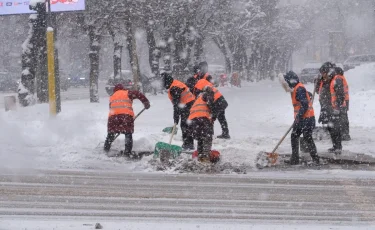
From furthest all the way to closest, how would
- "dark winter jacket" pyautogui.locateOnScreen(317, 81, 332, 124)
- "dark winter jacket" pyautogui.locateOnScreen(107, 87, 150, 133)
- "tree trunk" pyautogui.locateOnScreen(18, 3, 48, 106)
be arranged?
"tree trunk" pyautogui.locateOnScreen(18, 3, 48, 106), "dark winter jacket" pyautogui.locateOnScreen(317, 81, 332, 124), "dark winter jacket" pyautogui.locateOnScreen(107, 87, 150, 133)

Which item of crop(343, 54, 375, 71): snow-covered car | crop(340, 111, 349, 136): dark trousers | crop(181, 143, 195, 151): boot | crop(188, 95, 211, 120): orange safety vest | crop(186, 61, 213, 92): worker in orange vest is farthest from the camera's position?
crop(343, 54, 375, 71): snow-covered car

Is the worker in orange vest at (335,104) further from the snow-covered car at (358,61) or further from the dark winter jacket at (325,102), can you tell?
the snow-covered car at (358,61)

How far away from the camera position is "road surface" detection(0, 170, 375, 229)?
7.38 m

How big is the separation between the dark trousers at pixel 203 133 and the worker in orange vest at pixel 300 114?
1.53 m

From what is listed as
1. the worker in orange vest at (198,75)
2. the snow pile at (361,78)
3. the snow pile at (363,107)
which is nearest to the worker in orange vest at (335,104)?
the worker in orange vest at (198,75)

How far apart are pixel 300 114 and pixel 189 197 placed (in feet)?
12.0

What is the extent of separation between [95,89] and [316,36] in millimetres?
58010

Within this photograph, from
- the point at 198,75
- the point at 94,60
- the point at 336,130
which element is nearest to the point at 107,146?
→ the point at 198,75

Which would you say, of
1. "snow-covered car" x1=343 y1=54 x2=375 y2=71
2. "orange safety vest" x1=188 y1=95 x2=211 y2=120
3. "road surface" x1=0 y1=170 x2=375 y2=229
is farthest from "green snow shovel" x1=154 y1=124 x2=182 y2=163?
"snow-covered car" x1=343 y1=54 x2=375 y2=71

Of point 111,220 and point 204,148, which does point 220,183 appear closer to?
point 204,148

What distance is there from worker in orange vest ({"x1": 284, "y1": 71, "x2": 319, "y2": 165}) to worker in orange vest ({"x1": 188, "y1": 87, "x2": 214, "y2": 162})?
4.73 ft

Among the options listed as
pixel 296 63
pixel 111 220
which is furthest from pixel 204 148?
pixel 296 63

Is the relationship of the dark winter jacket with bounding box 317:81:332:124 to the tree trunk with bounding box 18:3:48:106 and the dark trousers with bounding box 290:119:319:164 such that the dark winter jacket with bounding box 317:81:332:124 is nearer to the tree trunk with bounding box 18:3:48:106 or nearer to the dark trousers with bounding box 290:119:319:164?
the dark trousers with bounding box 290:119:319:164

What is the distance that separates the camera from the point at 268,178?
34.5 feet
